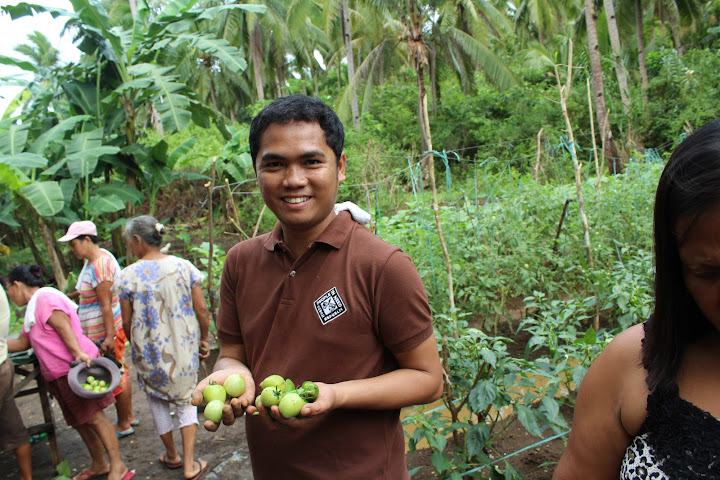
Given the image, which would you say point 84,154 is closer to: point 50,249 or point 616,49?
point 50,249

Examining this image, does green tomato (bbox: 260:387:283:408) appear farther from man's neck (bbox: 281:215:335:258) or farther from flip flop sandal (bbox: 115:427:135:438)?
flip flop sandal (bbox: 115:427:135:438)

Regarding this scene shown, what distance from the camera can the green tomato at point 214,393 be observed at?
140 centimetres

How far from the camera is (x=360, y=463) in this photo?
1333mm

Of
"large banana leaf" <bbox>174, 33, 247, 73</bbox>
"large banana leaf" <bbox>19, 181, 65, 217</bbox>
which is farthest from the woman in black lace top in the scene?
"large banana leaf" <bbox>174, 33, 247, 73</bbox>

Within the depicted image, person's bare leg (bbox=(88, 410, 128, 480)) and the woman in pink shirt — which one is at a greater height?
the woman in pink shirt

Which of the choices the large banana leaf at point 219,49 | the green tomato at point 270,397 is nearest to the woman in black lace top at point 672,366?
the green tomato at point 270,397

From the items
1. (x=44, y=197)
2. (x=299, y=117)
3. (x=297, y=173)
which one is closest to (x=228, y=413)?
(x=297, y=173)

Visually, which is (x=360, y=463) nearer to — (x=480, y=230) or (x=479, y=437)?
(x=479, y=437)

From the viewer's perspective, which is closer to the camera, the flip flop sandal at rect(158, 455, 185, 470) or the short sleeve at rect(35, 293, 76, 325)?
A: the short sleeve at rect(35, 293, 76, 325)

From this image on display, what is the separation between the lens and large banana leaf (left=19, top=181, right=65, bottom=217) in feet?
18.7

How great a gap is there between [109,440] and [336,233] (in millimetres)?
2895

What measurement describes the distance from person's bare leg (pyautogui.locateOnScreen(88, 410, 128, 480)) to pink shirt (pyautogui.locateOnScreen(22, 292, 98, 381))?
0.39 metres

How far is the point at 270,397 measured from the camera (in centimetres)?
124

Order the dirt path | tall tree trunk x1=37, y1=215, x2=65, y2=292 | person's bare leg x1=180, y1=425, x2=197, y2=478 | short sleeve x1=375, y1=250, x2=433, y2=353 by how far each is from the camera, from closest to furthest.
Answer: short sleeve x1=375, y1=250, x2=433, y2=353 < person's bare leg x1=180, y1=425, x2=197, y2=478 < the dirt path < tall tree trunk x1=37, y1=215, x2=65, y2=292
